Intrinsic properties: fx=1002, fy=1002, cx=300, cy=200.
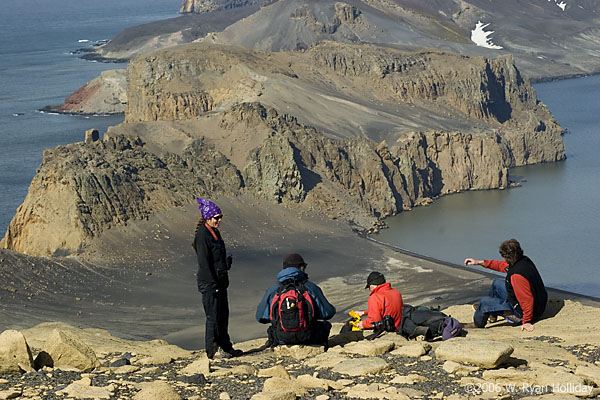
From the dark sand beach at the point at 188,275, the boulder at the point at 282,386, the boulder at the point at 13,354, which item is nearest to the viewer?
the boulder at the point at 282,386

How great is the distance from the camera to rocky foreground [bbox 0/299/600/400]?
11.7 meters

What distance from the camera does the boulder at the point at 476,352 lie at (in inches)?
488

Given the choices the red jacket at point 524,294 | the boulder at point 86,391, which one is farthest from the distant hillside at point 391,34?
the boulder at point 86,391

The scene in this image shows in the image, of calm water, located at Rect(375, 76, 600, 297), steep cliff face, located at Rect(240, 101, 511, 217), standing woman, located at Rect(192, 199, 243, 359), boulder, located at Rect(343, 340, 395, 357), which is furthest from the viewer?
steep cliff face, located at Rect(240, 101, 511, 217)

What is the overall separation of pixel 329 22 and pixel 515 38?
4918cm

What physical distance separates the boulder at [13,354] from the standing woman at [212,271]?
103 inches

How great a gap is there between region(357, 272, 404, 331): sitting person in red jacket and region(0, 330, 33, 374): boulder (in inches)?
201

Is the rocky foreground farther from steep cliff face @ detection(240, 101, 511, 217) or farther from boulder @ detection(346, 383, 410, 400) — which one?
steep cliff face @ detection(240, 101, 511, 217)

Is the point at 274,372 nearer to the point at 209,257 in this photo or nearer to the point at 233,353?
the point at 233,353

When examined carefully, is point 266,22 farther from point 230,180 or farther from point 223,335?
point 223,335

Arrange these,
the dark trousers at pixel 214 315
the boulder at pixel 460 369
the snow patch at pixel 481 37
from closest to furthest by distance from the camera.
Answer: the boulder at pixel 460 369 < the dark trousers at pixel 214 315 < the snow patch at pixel 481 37

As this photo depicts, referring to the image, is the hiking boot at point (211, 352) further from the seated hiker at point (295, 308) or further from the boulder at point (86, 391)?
the boulder at point (86, 391)

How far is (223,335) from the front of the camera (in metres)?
14.7

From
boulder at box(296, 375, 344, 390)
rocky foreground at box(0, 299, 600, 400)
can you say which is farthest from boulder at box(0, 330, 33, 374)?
boulder at box(296, 375, 344, 390)
